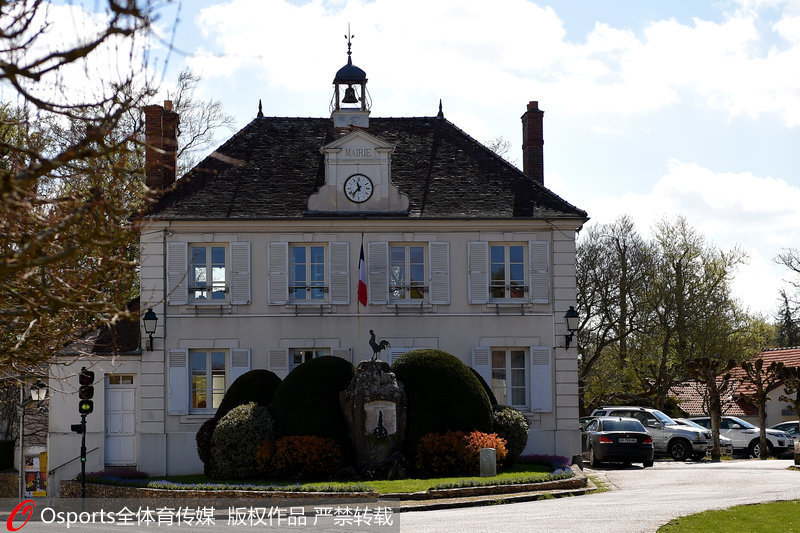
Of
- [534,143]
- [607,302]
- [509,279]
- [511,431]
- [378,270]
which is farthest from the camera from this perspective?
[607,302]

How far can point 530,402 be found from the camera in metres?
28.2

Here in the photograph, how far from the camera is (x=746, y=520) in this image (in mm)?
15711

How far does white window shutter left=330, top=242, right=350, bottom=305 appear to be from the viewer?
1122 inches

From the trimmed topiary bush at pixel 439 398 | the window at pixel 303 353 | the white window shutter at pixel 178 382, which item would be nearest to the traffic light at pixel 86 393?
the white window shutter at pixel 178 382

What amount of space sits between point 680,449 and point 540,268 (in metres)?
9.49

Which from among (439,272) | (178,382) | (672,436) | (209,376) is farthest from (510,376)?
(178,382)

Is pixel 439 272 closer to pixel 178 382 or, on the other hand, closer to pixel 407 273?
pixel 407 273

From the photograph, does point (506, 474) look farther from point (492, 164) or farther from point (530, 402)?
point (492, 164)

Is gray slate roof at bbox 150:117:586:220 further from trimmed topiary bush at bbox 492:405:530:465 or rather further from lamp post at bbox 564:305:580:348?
trimmed topiary bush at bbox 492:405:530:465

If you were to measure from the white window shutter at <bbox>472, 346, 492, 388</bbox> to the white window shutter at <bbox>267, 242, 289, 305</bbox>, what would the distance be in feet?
17.4

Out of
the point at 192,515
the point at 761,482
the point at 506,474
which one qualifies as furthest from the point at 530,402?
the point at 192,515

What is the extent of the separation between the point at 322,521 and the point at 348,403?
716 cm

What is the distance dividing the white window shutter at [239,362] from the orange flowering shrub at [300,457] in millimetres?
4292

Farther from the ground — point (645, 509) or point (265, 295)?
point (265, 295)
